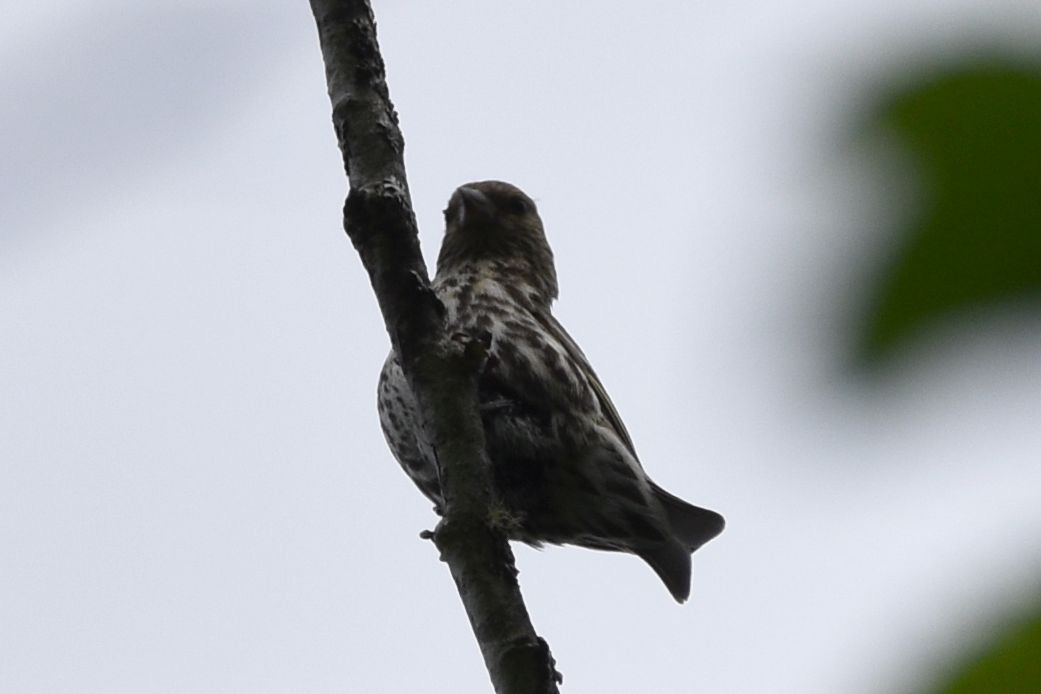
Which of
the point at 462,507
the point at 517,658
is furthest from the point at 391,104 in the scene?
the point at 517,658

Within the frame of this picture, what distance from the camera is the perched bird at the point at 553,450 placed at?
4.74 metres

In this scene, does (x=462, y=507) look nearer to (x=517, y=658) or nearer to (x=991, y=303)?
(x=517, y=658)

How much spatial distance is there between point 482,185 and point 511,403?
2.22 meters

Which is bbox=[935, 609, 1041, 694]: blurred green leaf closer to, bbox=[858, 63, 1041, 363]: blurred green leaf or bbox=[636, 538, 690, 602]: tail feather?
bbox=[858, 63, 1041, 363]: blurred green leaf

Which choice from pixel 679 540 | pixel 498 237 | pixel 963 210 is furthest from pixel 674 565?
pixel 963 210

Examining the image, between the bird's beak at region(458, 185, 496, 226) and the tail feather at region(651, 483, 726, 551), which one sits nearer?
the tail feather at region(651, 483, 726, 551)

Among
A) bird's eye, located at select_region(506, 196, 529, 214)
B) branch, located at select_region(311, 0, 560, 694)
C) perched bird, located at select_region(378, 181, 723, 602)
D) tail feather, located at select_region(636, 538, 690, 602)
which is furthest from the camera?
bird's eye, located at select_region(506, 196, 529, 214)

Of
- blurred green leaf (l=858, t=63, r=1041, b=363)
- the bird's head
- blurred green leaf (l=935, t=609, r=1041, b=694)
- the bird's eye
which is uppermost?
the bird's eye

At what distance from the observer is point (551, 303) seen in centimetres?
638

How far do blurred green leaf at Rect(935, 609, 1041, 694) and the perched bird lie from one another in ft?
12.6

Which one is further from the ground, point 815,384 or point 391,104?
point 391,104

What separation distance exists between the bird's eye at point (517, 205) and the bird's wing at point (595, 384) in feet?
3.74


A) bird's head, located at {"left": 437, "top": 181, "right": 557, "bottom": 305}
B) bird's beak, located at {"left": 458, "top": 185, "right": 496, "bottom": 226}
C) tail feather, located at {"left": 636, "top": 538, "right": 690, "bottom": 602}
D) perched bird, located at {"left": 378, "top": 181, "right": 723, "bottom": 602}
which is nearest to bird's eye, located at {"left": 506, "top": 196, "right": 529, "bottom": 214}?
bird's head, located at {"left": 437, "top": 181, "right": 557, "bottom": 305}

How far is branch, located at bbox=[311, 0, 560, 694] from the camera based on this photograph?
2.51m
